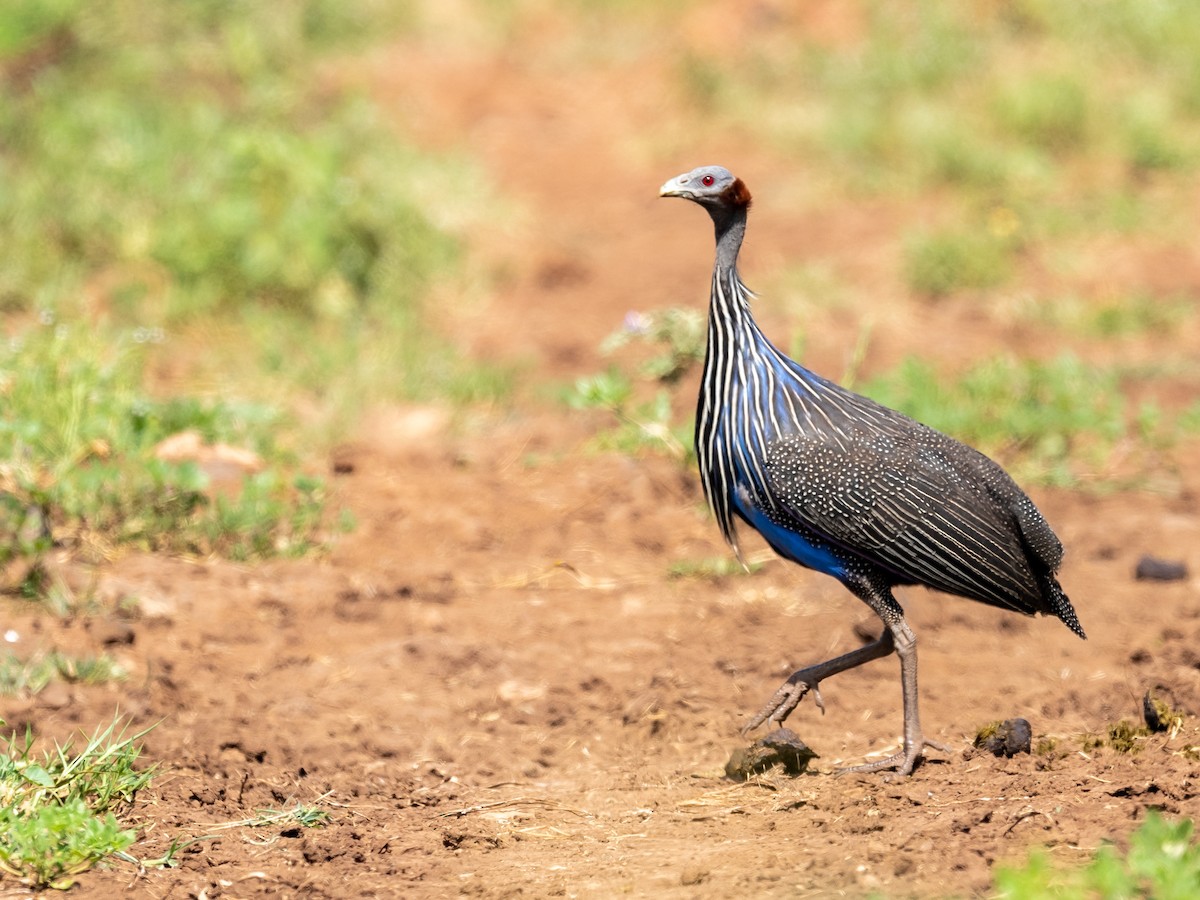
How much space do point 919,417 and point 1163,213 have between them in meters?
4.12

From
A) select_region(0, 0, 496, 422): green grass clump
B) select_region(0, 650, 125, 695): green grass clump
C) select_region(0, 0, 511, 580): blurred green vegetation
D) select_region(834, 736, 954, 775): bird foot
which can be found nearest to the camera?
select_region(834, 736, 954, 775): bird foot

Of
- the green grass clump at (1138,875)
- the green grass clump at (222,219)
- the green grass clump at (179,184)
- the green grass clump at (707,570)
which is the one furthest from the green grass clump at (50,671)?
the green grass clump at (179,184)

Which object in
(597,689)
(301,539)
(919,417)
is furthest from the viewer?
(919,417)

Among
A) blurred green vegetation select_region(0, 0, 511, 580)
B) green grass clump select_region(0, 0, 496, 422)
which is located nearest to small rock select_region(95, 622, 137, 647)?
blurred green vegetation select_region(0, 0, 511, 580)

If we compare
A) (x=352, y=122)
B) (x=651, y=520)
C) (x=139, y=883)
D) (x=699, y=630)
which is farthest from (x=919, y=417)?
(x=352, y=122)

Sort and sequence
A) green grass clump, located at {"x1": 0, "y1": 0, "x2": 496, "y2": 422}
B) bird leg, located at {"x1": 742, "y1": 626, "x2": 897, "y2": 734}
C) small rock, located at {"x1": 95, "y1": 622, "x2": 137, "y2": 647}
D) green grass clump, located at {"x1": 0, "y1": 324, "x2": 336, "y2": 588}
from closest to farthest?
bird leg, located at {"x1": 742, "y1": 626, "x2": 897, "y2": 734}, small rock, located at {"x1": 95, "y1": 622, "x2": 137, "y2": 647}, green grass clump, located at {"x1": 0, "y1": 324, "x2": 336, "y2": 588}, green grass clump, located at {"x1": 0, "y1": 0, "x2": 496, "y2": 422}

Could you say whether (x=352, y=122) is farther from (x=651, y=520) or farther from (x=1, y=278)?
(x=651, y=520)

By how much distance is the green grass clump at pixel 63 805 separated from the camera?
3.73m

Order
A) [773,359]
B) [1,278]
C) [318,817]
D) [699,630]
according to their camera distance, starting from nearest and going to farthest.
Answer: [318,817] < [773,359] < [699,630] < [1,278]

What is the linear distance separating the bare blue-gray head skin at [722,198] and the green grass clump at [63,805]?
2301 mm

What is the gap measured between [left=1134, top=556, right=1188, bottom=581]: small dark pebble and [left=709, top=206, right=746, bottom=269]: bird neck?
234 cm

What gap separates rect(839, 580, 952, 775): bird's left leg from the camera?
4.48 meters

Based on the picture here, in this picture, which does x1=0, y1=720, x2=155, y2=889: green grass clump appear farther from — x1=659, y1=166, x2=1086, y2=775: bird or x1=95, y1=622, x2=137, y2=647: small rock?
x1=659, y1=166, x2=1086, y2=775: bird

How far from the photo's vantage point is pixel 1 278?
8.55 metres
